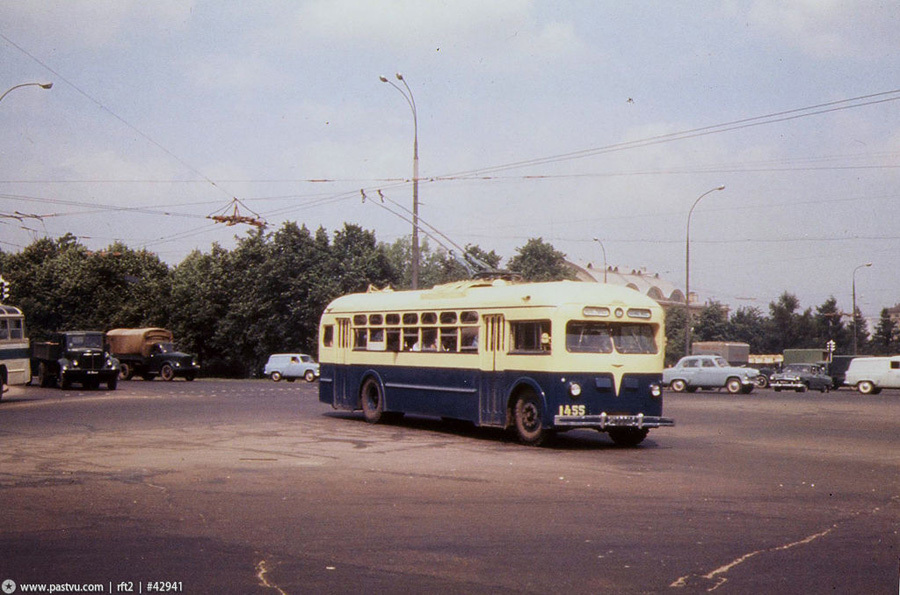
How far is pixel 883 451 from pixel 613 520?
31.7 ft

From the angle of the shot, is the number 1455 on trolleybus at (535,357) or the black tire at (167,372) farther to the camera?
the black tire at (167,372)

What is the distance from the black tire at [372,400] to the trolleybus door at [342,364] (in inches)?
24.6

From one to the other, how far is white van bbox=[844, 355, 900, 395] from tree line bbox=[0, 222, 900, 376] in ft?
86.4

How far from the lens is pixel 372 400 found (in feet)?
72.2

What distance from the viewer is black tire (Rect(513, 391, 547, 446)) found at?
16969 mm

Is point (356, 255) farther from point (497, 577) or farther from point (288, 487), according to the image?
point (497, 577)

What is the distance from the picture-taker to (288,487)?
1129cm

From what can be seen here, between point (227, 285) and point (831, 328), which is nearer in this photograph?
point (227, 285)

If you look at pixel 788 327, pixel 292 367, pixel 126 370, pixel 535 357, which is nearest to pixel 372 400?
pixel 535 357

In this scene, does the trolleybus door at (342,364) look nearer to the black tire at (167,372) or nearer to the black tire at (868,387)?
the black tire at (167,372)

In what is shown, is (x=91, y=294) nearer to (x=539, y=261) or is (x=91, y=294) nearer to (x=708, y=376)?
(x=539, y=261)

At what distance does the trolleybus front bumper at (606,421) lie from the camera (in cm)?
1638

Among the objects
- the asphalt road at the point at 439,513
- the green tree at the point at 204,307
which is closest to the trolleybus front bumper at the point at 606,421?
the asphalt road at the point at 439,513

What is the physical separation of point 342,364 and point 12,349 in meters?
13.5
